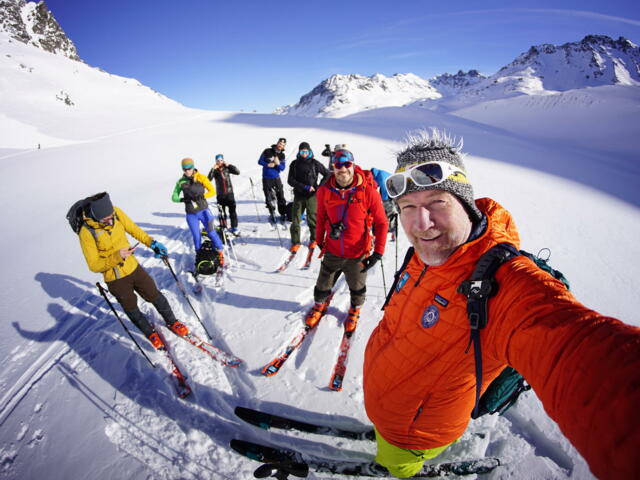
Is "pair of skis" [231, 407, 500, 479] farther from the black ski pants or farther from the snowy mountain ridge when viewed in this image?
the snowy mountain ridge

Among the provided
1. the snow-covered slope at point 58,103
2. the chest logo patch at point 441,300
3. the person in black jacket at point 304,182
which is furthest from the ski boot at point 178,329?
the snow-covered slope at point 58,103

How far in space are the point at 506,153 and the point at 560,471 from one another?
16764 mm

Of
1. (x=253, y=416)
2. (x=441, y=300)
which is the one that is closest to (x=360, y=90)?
(x=253, y=416)

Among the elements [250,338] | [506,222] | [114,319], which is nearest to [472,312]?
[506,222]

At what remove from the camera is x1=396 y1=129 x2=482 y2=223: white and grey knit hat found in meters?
1.52

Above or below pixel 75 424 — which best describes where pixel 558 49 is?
above

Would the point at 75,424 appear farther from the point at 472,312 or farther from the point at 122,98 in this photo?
the point at 122,98

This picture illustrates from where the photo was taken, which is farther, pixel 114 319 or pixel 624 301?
pixel 114 319

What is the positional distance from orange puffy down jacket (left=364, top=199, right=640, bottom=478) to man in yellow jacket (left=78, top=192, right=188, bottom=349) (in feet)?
11.6

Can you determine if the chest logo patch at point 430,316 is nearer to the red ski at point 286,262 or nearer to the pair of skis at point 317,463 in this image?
the pair of skis at point 317,463

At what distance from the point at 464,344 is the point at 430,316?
0.21 meters

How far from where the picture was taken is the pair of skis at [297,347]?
334cm

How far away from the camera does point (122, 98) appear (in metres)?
38.2

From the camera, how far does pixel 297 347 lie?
3895 mm
